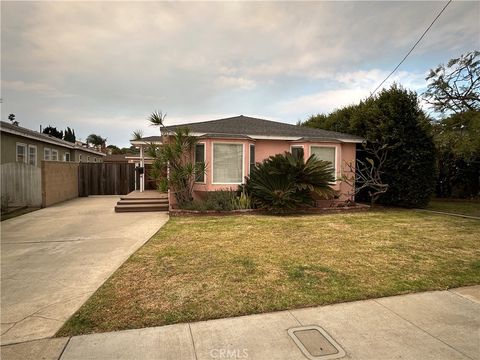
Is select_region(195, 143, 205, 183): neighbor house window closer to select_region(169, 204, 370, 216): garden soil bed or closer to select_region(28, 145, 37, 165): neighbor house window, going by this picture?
select_region(169, 204, 370, 216): garden soil bed

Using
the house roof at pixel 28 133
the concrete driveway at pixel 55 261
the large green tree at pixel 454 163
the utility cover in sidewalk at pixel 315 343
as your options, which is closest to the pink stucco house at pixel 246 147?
the concrete driveway at pixel 55 261

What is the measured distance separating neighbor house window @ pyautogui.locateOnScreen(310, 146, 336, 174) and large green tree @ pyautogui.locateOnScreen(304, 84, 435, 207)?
2074mm

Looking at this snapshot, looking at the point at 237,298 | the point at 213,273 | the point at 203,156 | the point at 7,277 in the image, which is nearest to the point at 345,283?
the point at 237,298

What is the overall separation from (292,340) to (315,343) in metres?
0.22

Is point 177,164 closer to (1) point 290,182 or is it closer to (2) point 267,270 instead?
(1) point 290,182

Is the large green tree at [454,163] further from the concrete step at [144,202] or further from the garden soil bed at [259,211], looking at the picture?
the concrete step at [144,202]

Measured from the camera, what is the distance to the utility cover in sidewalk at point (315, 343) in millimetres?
2606

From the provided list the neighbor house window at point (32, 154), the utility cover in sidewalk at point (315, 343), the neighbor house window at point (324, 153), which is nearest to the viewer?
the utility cover in sidewalk at point (315, 343)

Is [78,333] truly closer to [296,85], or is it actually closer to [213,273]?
[213,273]

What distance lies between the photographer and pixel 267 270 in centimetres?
471

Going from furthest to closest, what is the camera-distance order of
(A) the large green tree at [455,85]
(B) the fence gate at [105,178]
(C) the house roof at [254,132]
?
(B) the fence gate at [105,178] → (A) the large green tree at [455,85] → (C) the house roof at [254,132]

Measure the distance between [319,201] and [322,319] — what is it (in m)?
9.33

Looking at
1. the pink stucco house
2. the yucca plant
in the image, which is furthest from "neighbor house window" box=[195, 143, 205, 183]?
the yucca plant

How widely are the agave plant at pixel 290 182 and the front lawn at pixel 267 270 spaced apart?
2138mm
